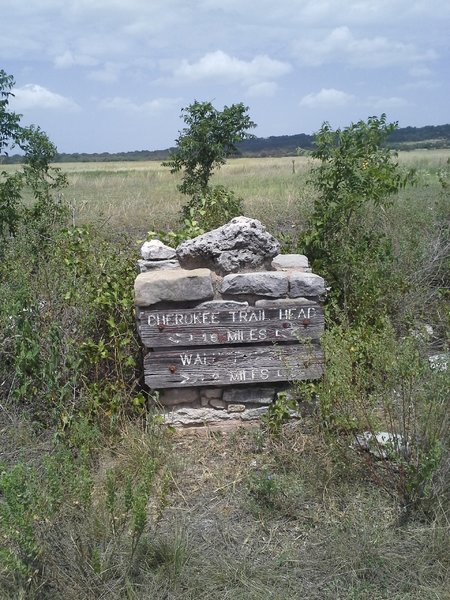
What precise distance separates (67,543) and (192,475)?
115 cm

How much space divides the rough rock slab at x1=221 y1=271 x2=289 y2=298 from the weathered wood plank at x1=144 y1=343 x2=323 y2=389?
0.38 meters

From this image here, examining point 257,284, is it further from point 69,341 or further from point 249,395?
point 69,341

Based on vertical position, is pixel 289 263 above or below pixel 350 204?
below

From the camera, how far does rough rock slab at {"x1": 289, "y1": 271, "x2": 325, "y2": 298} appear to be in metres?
4.73

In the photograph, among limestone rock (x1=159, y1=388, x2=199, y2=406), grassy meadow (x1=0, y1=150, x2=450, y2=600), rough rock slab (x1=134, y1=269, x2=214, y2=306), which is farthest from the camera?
limestone rock (x1=159, y1=388, x2=199, y2=406)

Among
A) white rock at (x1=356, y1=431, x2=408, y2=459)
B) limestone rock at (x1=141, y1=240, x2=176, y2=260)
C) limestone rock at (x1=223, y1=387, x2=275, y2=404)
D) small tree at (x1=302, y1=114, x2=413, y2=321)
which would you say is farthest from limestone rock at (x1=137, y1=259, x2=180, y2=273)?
white rock at (x1=356, y1=431, x2=408, y2=459)

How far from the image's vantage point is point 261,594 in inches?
122


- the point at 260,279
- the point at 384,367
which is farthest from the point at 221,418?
the point at 384,367

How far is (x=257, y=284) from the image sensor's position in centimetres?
468

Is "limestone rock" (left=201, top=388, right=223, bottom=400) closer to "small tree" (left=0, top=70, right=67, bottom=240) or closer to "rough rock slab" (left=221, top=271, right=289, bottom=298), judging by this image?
"rough rock slab" (left=221, top=271, right=289, bottom=298)

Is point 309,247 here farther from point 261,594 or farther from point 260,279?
point 261,594

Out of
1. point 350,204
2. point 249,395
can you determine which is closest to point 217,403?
point 249,395

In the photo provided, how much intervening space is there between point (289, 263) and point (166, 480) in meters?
2.08

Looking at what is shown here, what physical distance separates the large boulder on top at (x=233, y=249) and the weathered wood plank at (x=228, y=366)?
2.01ft
